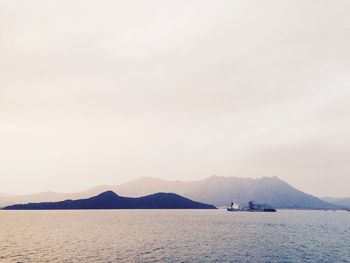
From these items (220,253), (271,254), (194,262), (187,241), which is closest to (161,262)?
(194,262)

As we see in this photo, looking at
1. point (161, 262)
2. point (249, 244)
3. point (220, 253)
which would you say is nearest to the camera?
point (161, 262)

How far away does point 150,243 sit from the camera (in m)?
121

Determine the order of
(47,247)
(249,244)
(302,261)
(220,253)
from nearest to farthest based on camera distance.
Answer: (302,261) → (220,253) → (47,247) → (249,244)

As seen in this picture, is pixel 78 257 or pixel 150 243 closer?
pixel 78 257

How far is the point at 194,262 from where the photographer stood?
83.4m

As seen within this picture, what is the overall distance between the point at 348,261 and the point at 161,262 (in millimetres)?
47969

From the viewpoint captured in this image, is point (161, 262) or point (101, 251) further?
point (101, 251)

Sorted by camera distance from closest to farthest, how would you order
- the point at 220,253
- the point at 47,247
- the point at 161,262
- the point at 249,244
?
1. the point at 161,262
2. the point at 220,253
3. the point at 47,247
4. the point at 249,244

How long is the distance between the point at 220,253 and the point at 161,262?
2267 cm

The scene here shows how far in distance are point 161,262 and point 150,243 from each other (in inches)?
1543

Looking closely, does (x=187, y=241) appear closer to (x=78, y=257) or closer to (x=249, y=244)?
(x=249, y=244)

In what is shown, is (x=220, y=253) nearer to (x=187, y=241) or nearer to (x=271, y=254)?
(x=271, y=254)

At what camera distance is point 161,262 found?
82812 millimetres

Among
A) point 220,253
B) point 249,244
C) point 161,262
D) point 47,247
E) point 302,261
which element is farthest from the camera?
point 249,244
